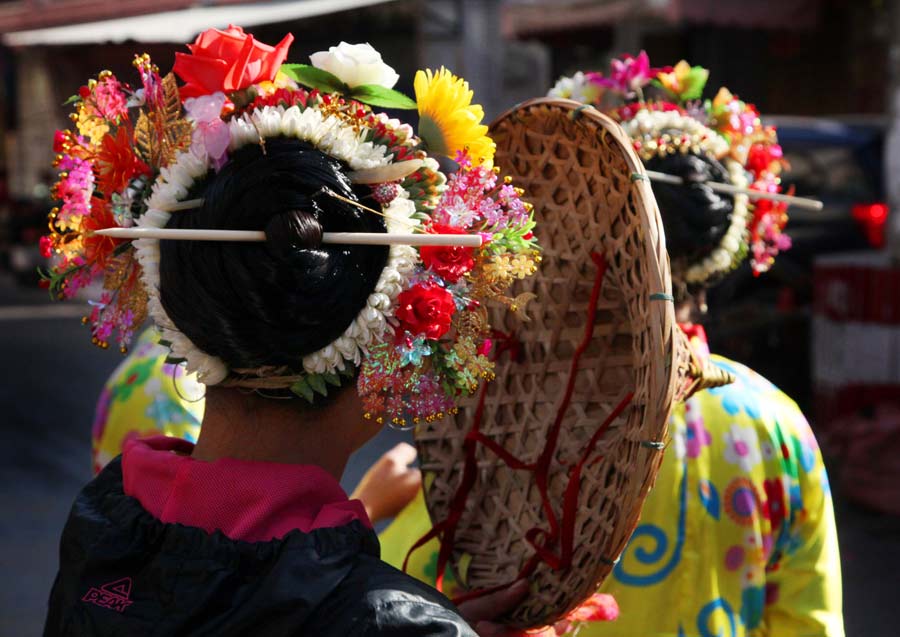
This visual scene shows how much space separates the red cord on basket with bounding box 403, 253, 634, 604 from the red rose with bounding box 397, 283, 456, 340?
14.8 inches

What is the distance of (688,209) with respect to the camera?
2.09 m

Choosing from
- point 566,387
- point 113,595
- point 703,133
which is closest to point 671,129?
point 703,133

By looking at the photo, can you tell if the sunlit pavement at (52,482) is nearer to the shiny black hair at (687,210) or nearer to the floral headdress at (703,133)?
the floral headdress at (703,133)

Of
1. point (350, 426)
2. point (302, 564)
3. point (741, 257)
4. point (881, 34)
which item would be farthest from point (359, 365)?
point (881, 34)

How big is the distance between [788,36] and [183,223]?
12832 mm

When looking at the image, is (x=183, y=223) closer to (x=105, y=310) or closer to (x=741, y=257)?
(x=105, y=310)

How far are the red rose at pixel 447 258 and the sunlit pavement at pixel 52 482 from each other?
3220 millimetres

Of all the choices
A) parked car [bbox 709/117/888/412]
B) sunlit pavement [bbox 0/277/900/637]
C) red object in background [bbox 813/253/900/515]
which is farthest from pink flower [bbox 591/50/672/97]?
parked car [bbox 709/117/888/412]

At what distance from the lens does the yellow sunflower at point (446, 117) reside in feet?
4.78

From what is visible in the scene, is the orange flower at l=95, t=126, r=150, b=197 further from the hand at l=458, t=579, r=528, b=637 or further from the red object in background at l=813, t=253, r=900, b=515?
the red object in background at l=813, t=253, r=900, b=515

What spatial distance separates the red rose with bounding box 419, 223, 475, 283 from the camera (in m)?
1.37

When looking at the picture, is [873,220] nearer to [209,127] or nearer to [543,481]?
[543,481]

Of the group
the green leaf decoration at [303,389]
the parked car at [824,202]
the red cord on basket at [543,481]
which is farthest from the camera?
the parked car at [824,202]

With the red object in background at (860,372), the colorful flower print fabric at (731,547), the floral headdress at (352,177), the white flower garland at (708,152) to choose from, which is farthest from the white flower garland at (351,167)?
the red object in background at (860,372)
